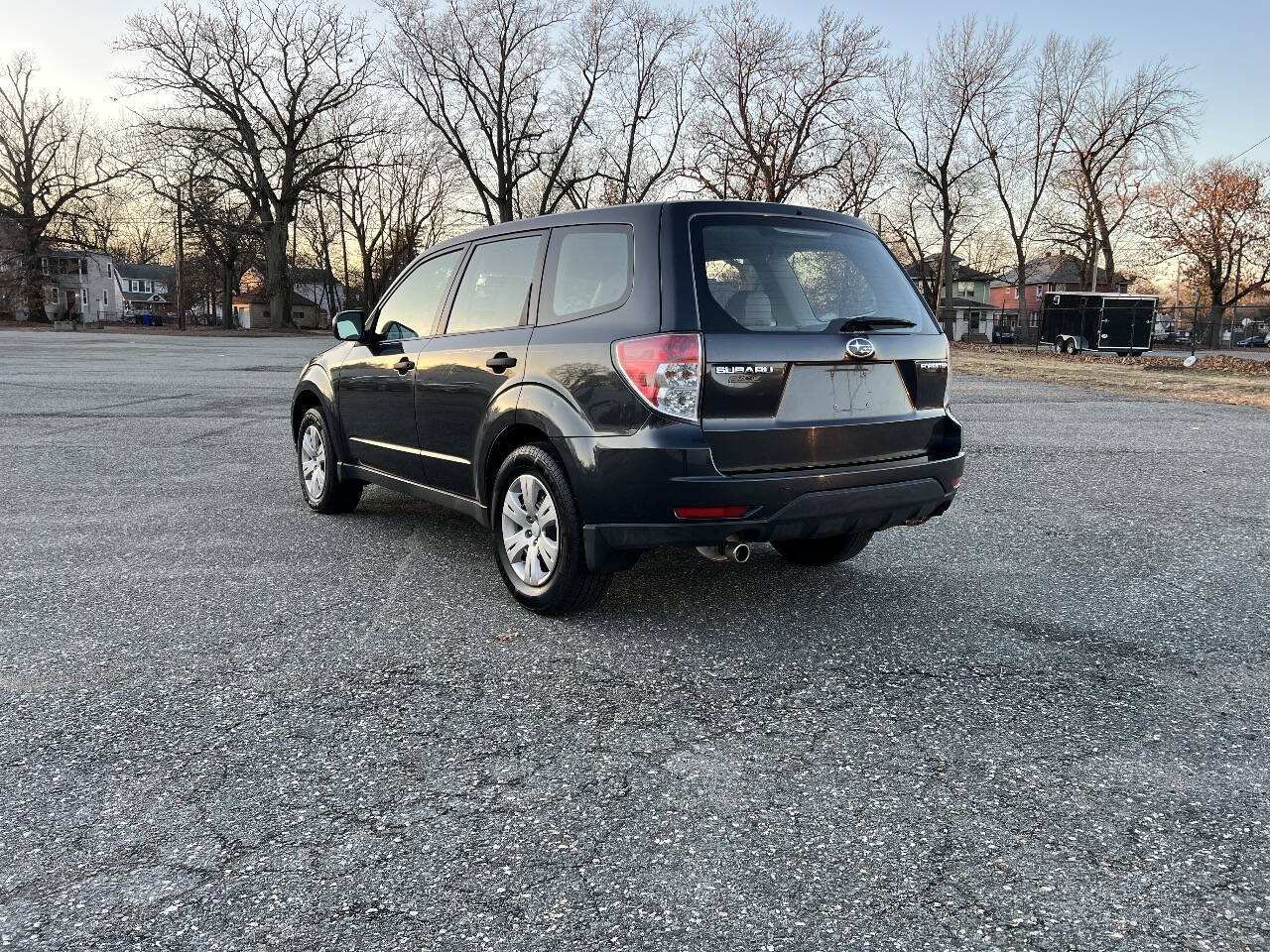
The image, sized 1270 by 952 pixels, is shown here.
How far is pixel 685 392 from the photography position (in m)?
3.80

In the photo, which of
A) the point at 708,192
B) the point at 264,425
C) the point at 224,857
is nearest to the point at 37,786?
the point at 224,857

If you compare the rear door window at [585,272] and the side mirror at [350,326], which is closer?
the rear door window at [585,272]

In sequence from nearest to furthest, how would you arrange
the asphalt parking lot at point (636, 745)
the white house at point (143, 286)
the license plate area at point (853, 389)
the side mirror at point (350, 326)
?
the asphalt parking lot at point (636, 745), the license plate area at point (853, 389), the side mirror at point (350, 326), the white house at point (143, 286)

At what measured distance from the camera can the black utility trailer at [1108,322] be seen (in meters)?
36.0

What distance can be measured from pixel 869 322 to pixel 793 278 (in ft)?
1.26

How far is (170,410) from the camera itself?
1296cm

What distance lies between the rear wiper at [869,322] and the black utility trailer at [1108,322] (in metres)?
35.4

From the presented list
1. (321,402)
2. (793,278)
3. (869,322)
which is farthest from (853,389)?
(321,402)

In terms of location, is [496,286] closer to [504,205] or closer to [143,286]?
[504,205]

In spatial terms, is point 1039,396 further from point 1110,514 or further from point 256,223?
point 256,223

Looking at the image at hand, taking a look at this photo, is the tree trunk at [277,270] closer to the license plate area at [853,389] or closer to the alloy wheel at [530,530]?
the alloy wheel at [530,530]

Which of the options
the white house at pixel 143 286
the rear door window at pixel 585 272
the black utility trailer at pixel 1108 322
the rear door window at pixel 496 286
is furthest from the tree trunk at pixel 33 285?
the rear door window at pixel 585 272

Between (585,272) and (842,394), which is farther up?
(585,272)

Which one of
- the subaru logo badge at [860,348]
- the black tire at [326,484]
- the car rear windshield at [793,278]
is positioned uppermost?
the car rear windshield at [793,278]
